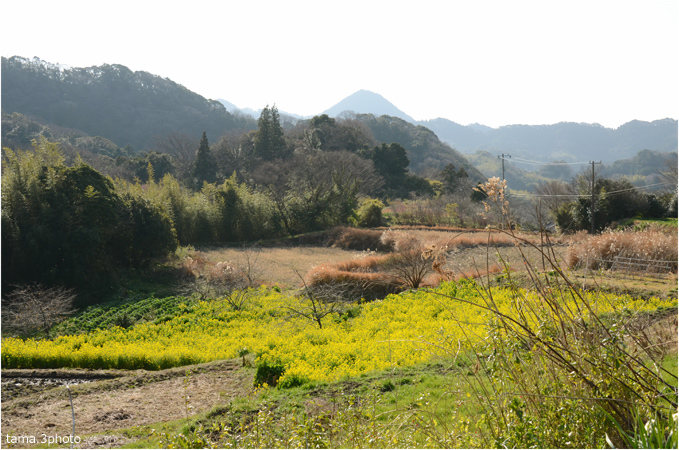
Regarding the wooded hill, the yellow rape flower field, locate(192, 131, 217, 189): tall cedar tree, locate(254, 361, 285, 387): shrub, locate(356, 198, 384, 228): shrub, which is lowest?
the yellow rape flower field

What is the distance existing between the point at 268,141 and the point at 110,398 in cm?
3888

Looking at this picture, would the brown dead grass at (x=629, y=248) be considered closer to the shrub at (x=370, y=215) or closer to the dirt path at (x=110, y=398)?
the dirt path at (x=110, y=398)

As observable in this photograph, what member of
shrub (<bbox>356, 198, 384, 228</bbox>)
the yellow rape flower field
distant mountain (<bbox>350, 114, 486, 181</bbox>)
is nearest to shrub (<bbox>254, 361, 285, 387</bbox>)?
the yellow rape flower field

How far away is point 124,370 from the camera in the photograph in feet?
25.8

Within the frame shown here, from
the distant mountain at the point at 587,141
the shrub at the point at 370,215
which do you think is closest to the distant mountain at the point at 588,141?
the distant mountain at the point at 587,141

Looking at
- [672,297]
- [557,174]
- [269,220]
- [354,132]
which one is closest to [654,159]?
[557,174]

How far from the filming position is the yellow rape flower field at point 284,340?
6996 millimetres

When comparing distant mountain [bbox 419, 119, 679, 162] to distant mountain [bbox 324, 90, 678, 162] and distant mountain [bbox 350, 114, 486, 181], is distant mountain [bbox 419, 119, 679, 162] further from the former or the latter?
distant mountain [bbox 350, 114, 486, 181]

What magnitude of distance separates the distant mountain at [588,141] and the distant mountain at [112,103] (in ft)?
430

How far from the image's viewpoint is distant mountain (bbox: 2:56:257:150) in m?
62.7

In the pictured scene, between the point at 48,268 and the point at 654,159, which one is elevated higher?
the point at 654,159

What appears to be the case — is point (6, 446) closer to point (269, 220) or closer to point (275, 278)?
point (275, 278)

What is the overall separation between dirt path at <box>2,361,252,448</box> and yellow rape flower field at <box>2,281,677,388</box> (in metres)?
0.63

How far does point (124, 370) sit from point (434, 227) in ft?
72.1
